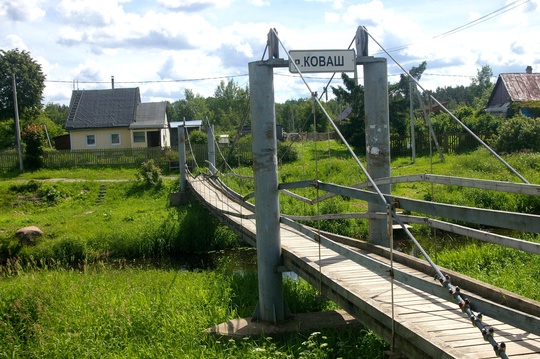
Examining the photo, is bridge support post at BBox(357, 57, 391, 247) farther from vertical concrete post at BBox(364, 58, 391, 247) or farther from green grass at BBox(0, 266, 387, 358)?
green grass at BBox(0, 266, 387, 358)

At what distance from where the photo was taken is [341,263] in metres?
4.84

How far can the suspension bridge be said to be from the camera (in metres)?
2.68

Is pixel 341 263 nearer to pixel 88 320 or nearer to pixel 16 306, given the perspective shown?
pixel 88 320

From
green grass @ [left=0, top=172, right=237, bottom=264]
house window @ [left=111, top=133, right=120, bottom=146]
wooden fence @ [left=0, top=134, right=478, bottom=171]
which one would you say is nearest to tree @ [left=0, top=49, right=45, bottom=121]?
house window @ [left=111, top=133, right=120, bottom=146]

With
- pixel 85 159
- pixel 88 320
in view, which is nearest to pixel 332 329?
pixel 88 320

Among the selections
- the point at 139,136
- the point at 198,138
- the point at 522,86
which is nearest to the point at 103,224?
the point at 198,138

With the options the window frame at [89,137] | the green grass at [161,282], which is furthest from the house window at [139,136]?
the green grass at [161,282]

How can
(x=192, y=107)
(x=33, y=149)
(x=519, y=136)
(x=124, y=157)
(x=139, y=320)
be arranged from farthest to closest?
(x=192, y=107) → (x=124, y=157) → (x=33, y=149) → (x=519, y=136) → (x=139, y=320)

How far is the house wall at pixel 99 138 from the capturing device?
29.5m

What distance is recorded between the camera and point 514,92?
1190 inches

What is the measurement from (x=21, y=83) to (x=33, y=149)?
13.5 meters

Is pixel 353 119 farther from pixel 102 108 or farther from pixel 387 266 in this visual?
pixel 387 266

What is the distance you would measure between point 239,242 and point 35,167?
14.6 meters

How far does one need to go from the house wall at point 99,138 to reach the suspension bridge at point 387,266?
24915 millimetres
